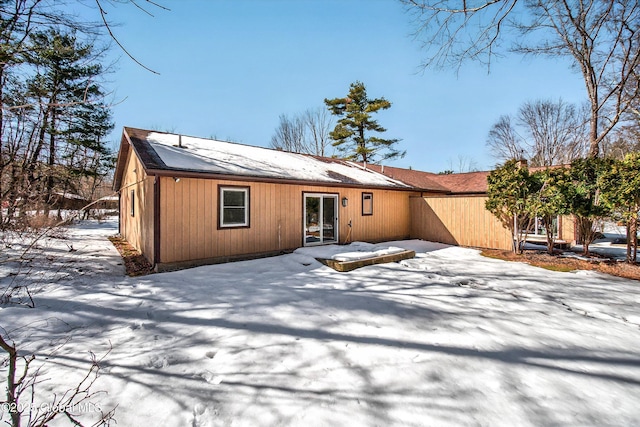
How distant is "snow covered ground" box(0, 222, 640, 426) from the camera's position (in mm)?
2213

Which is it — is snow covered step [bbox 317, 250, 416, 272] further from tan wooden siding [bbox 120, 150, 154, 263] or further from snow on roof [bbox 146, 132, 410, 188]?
tan wooden siding [bbox 120, 150, 154, 263]

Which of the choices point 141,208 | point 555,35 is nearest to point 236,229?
point 141,208

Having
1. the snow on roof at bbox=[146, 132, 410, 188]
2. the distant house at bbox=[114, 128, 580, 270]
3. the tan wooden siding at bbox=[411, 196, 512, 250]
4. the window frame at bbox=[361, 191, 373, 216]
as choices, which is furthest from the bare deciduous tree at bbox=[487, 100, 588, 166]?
the snow on roof at bbox=[146, 132, 410, 188]

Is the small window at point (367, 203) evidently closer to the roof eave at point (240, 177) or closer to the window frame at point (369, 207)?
the window frame at point (369, 207)

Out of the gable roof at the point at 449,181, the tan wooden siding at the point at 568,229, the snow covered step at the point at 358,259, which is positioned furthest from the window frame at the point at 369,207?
the tan wooden siding at the point at 568,229

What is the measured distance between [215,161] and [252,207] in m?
1.70

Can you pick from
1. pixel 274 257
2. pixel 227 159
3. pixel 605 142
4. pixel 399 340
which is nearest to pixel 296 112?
pixel 227 159

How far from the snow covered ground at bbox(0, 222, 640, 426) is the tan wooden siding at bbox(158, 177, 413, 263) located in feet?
4.46

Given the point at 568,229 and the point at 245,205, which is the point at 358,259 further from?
the point at 568,229

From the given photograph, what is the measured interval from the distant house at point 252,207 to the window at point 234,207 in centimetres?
3

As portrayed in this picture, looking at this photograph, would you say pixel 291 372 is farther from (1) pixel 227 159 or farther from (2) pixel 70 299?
(1) pixel 227 159

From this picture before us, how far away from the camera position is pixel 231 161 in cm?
837

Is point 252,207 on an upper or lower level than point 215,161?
lower

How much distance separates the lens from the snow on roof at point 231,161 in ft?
23.7
